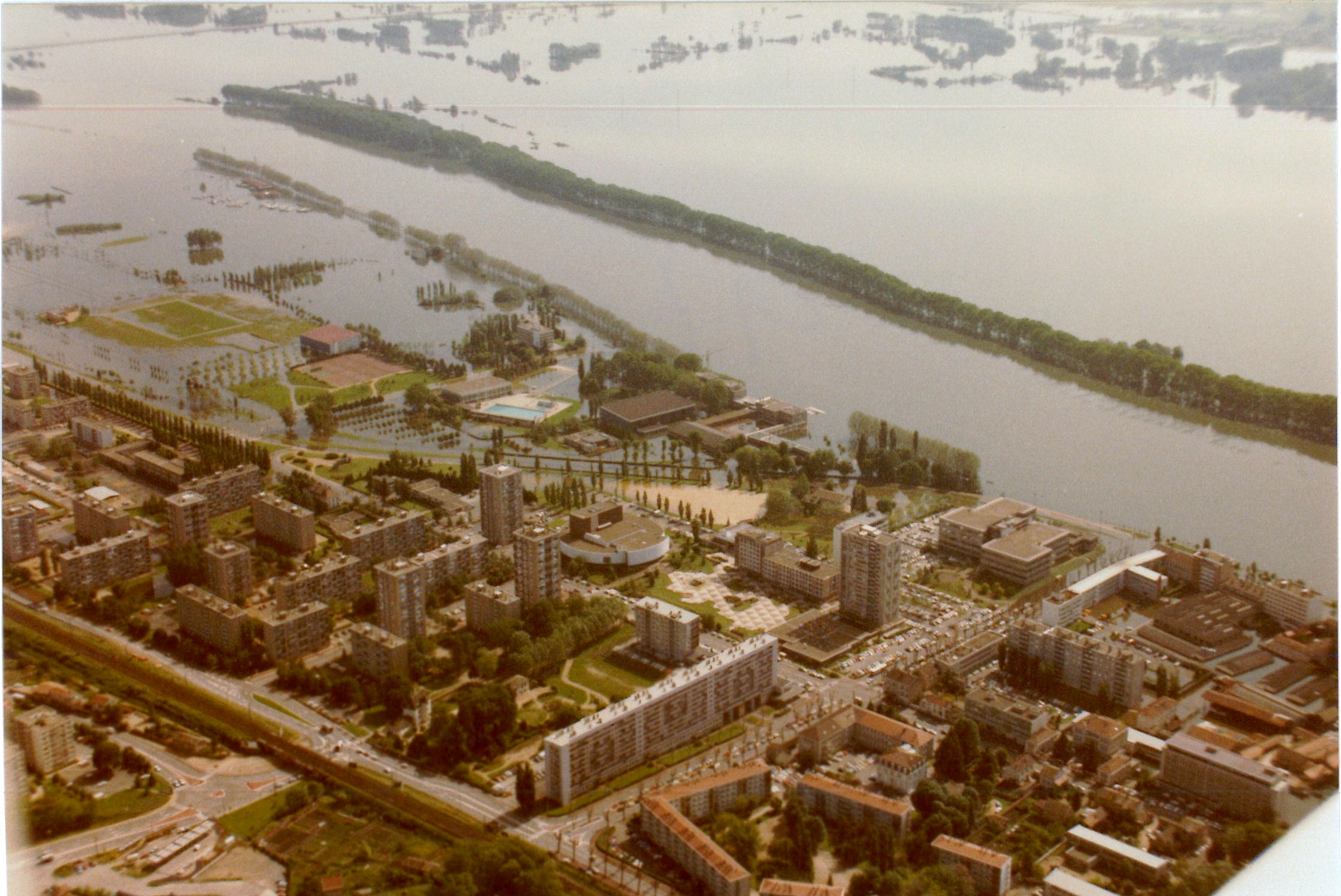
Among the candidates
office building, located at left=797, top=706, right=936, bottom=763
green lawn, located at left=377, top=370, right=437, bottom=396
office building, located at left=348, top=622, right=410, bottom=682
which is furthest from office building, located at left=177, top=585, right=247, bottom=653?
green lawn, located at left=377, top=370, right=437, bottom=396

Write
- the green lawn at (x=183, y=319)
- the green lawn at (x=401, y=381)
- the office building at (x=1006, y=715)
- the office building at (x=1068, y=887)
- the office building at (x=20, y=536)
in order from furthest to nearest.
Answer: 1. the green lawn at (x=183, y=319)
2. the green lawn at (x=401, y=381)
3. the office building at (x=20, y=536)
4. the office building at (x=1006, y=715)
5. the office building at (x=1068, y=887)

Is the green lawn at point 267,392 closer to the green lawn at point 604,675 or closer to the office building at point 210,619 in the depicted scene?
the office building at point 210,619

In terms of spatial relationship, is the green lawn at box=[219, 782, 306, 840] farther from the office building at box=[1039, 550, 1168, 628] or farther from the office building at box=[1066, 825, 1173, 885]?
the office building at box=[1039, 550, 1168, 628]

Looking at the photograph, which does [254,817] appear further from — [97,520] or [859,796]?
[97,520]

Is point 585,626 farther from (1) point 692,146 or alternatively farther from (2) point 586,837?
(1) point 692,146

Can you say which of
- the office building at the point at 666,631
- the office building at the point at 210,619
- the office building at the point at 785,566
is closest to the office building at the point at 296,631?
the office building at the point at 210,619

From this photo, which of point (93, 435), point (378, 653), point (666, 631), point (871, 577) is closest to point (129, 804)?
point (378, 653)
